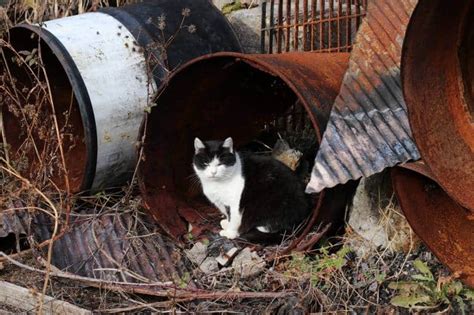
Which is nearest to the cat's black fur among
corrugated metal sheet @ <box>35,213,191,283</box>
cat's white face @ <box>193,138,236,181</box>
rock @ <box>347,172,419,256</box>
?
cat's white face @ <box>193,138,236,181</box>

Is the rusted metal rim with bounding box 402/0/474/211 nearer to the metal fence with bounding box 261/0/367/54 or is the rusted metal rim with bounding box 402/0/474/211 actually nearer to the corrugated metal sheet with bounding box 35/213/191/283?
the corrugated metal sheet with bounding box 35/213/191/283

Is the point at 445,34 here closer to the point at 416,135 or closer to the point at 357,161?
the point at 416,135

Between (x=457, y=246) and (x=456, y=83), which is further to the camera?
(x=457, y=246)

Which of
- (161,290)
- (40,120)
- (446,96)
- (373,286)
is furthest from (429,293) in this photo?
(40,120)

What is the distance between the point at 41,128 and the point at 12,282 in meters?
0.94

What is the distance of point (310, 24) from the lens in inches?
222

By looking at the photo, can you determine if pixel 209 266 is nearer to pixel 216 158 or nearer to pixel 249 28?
pixel 216 158

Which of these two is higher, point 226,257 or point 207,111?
point 207,111

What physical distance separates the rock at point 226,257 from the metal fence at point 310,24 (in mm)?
1708

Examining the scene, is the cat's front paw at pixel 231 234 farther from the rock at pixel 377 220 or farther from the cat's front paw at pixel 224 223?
the rock at pixel 377 220

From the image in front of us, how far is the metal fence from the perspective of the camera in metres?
5.52

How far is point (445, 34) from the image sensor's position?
127 inches

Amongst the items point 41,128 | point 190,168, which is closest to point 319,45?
point 190,168

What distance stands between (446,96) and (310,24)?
2444mm
